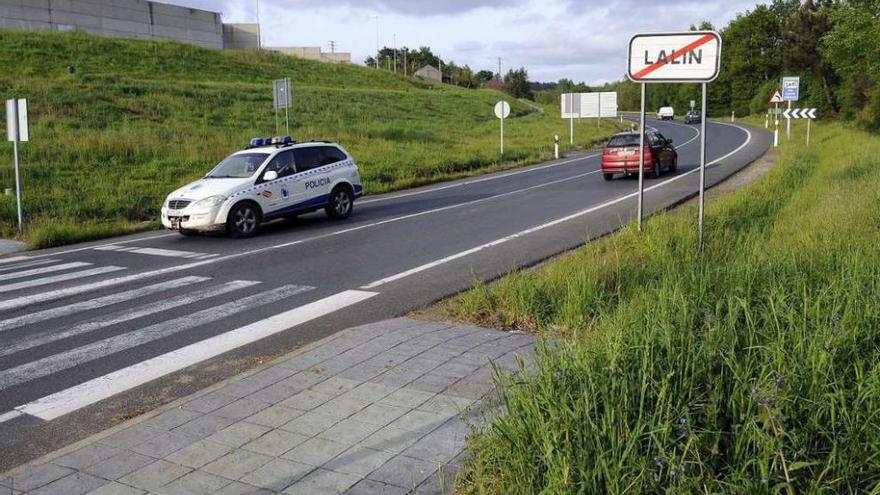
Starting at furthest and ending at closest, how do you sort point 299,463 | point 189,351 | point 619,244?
1. point 619,244
2. point 189,351
3. point 299,463

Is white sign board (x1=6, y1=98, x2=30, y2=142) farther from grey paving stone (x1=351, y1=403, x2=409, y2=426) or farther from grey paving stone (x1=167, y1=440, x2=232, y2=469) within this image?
grey paving stone (x1=351, y1=403, x2=409, y2=426)

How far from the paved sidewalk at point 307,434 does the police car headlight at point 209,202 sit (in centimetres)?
816

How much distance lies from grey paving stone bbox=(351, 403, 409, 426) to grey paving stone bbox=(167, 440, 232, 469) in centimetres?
83

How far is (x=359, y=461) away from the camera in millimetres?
4230

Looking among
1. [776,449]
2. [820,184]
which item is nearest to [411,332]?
[776,449]

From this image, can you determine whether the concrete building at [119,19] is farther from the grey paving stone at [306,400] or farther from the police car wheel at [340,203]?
the grey paving stone at [306,400]

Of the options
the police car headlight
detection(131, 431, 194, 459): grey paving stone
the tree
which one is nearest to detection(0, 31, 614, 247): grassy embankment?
the police car headlight

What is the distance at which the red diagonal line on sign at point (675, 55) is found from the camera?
936 centimetres

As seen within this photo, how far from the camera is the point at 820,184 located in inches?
639

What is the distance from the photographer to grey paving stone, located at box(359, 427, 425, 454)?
4.38 m

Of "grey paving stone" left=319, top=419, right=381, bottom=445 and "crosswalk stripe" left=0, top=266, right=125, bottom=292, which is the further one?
"crosswalk stripe" left=0, top=266, right=125, bottom=292

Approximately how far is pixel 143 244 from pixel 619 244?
854cm

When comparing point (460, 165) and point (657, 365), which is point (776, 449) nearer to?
point (657, 365)

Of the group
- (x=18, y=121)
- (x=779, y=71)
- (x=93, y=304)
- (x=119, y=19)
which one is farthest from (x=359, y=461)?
(x=779, y=71)
